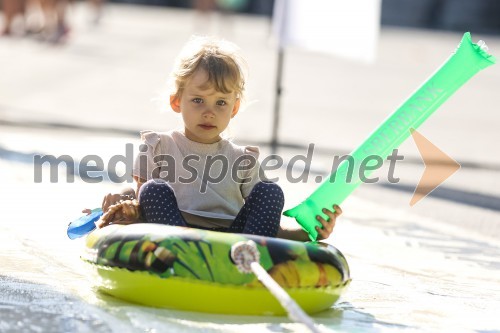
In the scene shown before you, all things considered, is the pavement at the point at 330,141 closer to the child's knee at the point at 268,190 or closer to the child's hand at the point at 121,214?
the child's hand at the point at 121,214

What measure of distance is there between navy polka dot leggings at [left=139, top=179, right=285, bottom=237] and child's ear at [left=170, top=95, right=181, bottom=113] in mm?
476

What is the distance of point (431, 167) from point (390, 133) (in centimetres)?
451

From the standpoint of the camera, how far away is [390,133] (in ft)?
15.9

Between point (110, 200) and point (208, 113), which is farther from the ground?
point (208, 113)

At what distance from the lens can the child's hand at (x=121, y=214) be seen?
4.68m

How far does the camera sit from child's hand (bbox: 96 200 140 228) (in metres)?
4.68

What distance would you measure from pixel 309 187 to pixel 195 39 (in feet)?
9.94

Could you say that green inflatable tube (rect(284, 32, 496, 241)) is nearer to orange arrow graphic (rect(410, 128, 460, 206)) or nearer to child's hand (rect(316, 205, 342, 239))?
child's hand (rect(316, 205, 342, 239))

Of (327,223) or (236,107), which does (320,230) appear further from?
(236,107)

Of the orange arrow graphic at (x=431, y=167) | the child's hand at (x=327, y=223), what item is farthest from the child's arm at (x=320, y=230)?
the orange arrow graphic at (x=431, y=167)

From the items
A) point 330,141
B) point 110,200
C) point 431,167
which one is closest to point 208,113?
point 110,200

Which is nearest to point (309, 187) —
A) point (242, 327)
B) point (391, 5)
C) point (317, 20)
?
point (317, 20)

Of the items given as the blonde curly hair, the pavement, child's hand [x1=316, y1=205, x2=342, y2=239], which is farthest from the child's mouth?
child's hand [x1=316, y1=205, x2=342, y2=239]

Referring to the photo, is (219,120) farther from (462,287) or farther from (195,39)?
(462,287)
